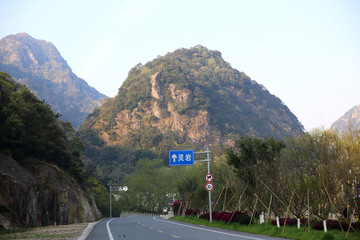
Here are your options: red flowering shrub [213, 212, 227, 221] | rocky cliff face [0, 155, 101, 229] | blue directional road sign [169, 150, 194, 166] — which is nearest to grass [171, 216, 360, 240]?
red flowering shrub [213, 212, 227, 221]

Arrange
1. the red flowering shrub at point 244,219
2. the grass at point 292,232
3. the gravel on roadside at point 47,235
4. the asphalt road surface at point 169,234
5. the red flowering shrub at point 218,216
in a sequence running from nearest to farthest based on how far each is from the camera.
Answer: the grass at point 292,232
the asphalt road surface at point 169,234
the gravel on roadside at point 47,235
the red flowering shrub at point 244,219
the red flowering shrub at point 218,216

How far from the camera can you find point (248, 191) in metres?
30.0

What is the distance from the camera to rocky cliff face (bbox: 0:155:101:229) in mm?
36281

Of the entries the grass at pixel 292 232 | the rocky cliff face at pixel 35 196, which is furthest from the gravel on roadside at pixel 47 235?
the grass at pixel 292 232

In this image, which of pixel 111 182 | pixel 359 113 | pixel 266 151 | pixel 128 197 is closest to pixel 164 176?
pixel 128 197

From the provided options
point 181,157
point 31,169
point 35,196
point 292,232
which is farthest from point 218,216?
point 31,169

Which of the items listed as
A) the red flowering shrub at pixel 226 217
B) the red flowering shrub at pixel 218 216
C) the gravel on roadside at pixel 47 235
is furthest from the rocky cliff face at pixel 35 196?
the red flowering shrub at pixel 226 217

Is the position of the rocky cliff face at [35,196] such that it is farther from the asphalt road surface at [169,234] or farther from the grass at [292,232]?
the grass at [292,232]

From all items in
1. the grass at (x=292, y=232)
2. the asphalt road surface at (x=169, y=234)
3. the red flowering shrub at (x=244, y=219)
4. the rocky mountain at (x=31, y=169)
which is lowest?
the asphalt road surface at (x=169, y=234)

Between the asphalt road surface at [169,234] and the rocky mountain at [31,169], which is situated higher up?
the rocky mountain at [31,169]

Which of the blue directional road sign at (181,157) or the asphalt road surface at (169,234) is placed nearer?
the asphalt road surface at (169,234)

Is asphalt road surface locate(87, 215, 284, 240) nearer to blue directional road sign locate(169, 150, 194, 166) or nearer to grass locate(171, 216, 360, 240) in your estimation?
grass locate(171, 216, 360, 240)

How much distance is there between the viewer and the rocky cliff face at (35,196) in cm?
3628

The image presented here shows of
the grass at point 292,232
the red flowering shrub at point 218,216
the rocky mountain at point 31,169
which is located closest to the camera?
the grass at point 292,232
